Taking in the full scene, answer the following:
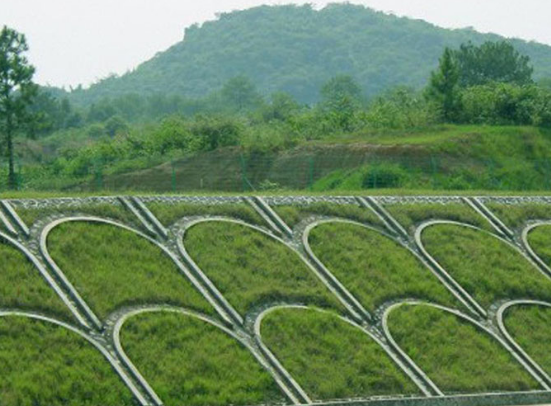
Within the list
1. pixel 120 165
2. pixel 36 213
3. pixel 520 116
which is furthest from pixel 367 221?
pixel 520 116

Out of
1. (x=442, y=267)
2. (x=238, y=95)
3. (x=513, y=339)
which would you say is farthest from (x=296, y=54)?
(x=513, y=339)

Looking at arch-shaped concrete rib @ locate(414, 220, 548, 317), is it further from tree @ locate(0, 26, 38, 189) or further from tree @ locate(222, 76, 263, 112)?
tree @ locate(222, 76, 263, 112)

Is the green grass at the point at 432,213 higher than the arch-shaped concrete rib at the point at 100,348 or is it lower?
lower

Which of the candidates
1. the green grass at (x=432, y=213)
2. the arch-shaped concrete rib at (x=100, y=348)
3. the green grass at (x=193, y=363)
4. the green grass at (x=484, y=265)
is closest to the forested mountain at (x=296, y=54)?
the green grass at (x=432, y=213)

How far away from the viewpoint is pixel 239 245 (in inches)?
1107

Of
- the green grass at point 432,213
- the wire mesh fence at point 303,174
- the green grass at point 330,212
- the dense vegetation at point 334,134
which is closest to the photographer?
the green grass at point 330,212

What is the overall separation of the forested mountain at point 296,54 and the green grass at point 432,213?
121068mm

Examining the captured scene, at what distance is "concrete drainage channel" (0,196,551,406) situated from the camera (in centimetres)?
2305

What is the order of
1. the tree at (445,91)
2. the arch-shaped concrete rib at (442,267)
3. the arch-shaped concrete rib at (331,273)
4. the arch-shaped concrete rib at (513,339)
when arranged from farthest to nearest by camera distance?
the tree at (445,91), the arch-shaped concrete rib at (442,267), the arch-shaped concrete rib at (331,273), the arch-shaped concrete rib at (513,339)

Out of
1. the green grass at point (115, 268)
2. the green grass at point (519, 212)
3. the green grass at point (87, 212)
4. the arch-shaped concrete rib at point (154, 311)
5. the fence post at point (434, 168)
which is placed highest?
the green grass at point (87, 212)

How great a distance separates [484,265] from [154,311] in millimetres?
10620

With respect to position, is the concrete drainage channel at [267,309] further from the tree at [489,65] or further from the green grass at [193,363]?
the tree at [489,65]

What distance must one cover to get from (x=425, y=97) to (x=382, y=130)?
8.79m

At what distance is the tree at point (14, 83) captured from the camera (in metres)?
44.5
